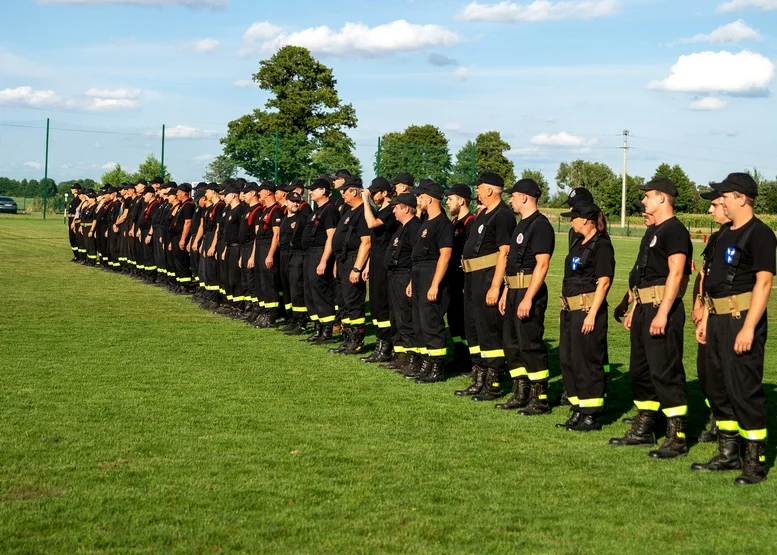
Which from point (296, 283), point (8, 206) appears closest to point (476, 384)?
point (296, 283)

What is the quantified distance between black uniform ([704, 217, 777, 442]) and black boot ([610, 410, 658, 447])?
1.04 m

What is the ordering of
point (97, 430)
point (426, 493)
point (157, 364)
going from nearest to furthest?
point (426, 493), point (97, 430), point (157, 364)

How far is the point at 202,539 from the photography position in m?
5.29

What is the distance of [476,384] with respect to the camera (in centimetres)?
984

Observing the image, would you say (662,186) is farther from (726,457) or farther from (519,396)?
(519,396)

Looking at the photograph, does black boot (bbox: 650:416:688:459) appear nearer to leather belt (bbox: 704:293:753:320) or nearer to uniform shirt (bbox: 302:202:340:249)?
leather belt (bbox: 704:293:753:320)

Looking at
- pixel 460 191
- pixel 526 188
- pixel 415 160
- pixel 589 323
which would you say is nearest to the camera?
pixel 589 323

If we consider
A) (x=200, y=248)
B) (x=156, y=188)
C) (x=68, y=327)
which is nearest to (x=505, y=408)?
(x=68, y=327)

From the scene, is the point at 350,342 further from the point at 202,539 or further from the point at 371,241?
the point at 202,539

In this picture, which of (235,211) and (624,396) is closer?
(624,396)

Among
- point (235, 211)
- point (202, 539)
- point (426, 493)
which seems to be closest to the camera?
point (202, 539)

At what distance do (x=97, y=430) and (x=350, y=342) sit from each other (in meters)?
5.13

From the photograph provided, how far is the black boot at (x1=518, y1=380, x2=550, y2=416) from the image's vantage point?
29.4ft

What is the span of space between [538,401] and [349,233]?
4224 mm
